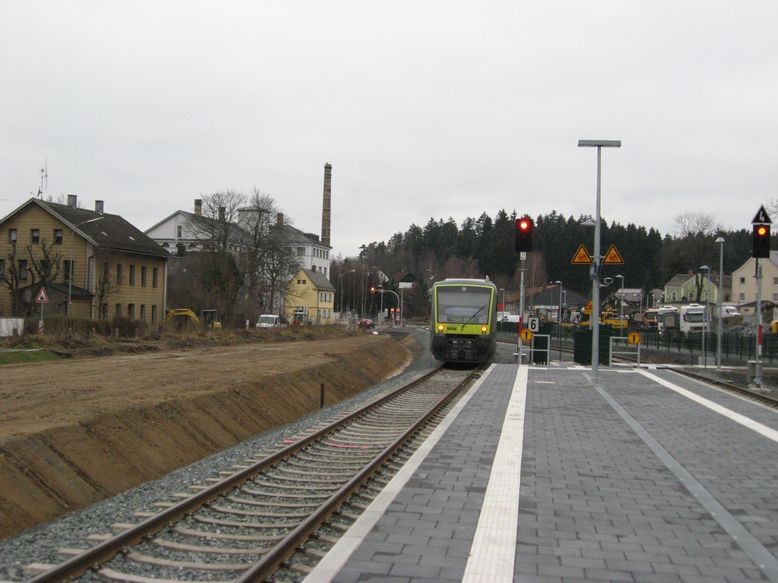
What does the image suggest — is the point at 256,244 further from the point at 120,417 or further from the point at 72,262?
the point at 120,417

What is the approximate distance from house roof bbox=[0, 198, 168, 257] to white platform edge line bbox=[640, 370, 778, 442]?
42.1m

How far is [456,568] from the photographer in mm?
5602

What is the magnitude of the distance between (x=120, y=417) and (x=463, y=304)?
63.3 feet

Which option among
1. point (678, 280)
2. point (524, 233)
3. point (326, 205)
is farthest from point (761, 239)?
point (678, 280)

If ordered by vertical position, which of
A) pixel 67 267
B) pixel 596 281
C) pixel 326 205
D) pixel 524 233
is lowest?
pixel 596 281

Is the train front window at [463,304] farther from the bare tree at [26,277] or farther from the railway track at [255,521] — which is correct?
the bare tree at [26,277]

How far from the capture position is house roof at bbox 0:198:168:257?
54.4 m

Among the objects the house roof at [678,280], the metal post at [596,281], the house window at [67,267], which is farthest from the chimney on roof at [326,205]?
the metal post at [596,281]

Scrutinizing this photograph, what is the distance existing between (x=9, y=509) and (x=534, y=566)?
603 centimetres

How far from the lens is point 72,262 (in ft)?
168

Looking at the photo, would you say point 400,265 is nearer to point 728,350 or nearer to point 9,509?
point 728,350

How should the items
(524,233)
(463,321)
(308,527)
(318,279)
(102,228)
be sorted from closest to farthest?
(308,527), (524,233), (463,321), (102,228), (318,279)

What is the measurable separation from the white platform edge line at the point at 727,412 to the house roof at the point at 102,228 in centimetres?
4209

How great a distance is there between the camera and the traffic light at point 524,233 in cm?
2197
